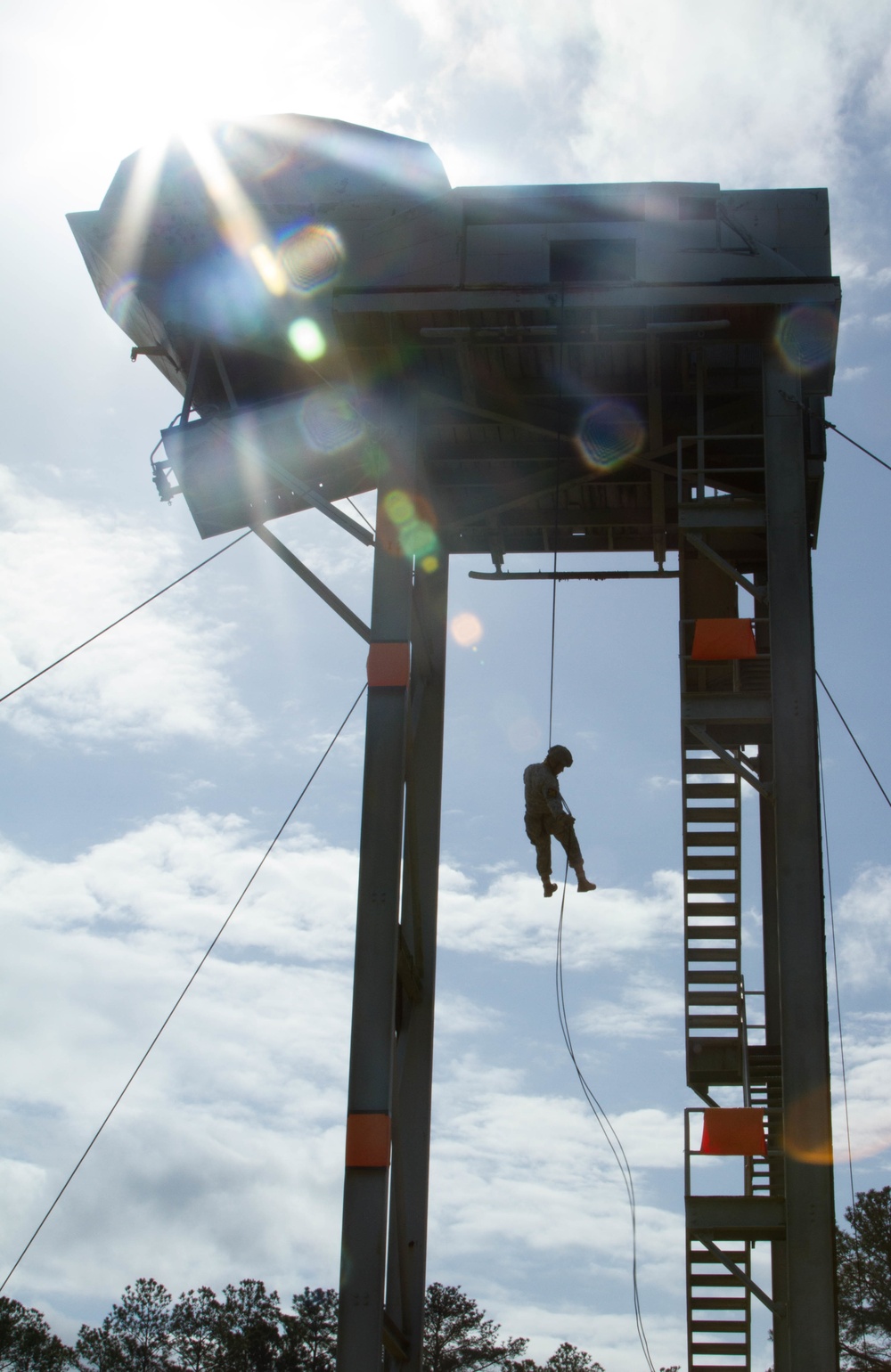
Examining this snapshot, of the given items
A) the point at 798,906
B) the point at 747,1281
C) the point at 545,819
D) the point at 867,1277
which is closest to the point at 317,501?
the point at 545,819

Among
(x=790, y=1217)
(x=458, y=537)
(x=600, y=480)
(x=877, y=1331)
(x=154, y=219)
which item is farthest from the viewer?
(x=877, y=1331)

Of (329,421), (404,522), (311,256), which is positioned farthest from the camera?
(329,421)

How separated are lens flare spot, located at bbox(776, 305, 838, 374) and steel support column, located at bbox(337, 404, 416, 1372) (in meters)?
4.61

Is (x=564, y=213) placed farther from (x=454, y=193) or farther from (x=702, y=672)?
(x=702, y=672)

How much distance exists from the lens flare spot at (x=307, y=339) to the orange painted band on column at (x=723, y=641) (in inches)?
234

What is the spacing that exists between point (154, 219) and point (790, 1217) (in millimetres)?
14182

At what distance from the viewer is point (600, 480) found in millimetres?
20406

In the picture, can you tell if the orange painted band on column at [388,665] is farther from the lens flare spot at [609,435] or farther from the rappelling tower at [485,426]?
the lens flare spot at [609,435]

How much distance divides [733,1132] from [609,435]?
29.6 ft

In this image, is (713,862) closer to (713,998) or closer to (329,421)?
(713,998)

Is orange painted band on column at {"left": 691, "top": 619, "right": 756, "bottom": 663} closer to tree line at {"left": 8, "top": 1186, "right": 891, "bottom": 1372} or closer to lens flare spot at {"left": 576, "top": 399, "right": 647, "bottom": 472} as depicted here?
lens flare spot at {"left": 576, "top": 399, "right": 647, "bottom": 472}

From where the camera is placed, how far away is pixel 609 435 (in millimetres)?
19453

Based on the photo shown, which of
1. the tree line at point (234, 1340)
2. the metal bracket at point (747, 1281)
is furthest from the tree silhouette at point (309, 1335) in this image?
the metal bracket at point (747, 1281)

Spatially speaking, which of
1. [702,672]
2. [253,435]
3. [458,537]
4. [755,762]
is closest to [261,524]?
[253,435]
